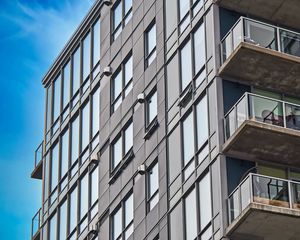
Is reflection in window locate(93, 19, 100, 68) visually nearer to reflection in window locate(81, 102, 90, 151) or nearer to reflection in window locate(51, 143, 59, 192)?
reflection in window locate(81, 102, 90, 151)

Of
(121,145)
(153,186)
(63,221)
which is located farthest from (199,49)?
(63,221)

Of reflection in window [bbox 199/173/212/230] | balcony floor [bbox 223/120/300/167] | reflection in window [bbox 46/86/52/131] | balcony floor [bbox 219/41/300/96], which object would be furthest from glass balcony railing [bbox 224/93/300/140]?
reflection in window [bbox 46/86/52/131]

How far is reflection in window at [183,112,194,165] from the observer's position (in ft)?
130

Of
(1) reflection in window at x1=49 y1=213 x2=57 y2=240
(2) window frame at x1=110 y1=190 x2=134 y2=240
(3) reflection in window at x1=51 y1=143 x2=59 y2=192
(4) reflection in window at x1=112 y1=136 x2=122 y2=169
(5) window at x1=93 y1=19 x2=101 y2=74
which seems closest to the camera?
(2) window frame at x1=110 y1=190 x2=134 y2=240

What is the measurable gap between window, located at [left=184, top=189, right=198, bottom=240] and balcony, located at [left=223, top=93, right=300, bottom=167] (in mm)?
2117

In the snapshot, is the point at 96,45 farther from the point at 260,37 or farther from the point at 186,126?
the point at 260,37

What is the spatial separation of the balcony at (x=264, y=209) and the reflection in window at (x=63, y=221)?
14.9 m

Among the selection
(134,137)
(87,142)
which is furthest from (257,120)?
(87,142)

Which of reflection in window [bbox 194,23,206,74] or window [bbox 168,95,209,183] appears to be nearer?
window [bbox 168,95,209,183]

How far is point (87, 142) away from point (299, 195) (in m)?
14.4

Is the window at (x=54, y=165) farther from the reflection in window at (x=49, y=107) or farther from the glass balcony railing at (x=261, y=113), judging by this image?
the glass balcony railing at (x=261, y=113)

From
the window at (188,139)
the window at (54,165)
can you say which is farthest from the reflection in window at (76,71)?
the window at (188,139)

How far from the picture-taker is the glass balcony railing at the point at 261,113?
123 feet

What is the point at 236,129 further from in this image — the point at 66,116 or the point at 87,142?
the point at 66,116
